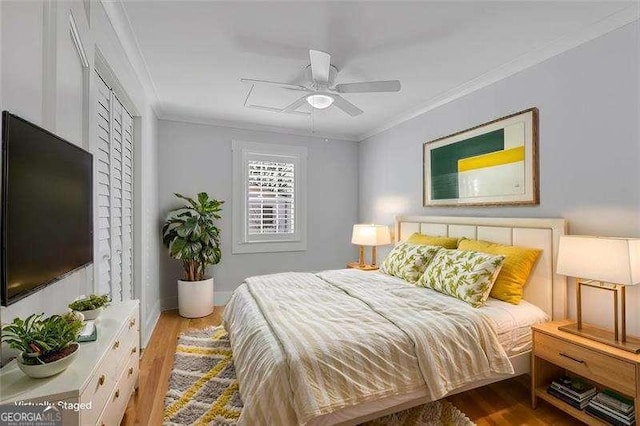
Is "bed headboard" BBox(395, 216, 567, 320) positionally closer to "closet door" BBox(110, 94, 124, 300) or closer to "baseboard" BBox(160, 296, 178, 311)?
"closet door" BBox(110, 94, 124, 300)

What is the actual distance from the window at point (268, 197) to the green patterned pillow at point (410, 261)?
189 centimetres

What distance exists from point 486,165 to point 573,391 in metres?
1.88

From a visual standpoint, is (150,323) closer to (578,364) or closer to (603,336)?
(578,364)

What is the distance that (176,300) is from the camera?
13.5 feet

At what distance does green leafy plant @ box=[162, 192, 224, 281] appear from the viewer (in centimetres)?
364

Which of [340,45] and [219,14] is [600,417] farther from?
[219,14]

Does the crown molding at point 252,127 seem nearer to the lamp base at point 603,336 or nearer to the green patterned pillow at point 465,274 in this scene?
the green patterned pillow at point 465,274

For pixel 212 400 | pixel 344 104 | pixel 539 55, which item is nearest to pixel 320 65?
pixel 344 104

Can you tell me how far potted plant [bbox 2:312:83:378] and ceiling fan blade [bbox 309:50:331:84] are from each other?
6.46ft

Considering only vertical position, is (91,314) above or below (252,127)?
below

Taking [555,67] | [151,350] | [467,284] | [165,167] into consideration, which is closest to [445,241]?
[467,284]

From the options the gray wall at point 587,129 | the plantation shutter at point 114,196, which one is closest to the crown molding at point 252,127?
the plantation shutter at point 114,196

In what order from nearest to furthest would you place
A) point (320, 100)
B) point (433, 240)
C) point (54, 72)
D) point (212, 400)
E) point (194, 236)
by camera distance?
point (54, 72), point (212, 400), point (320, 100), point (433, 240), point (194, 236)

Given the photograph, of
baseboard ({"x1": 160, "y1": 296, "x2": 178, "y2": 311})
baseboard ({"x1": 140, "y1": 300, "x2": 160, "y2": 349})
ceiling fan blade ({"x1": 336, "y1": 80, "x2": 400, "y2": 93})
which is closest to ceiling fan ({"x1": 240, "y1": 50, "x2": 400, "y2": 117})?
ceiling fan blade ({"x1": 336, "y1": 80, "x2": 400, "y2": 93})
